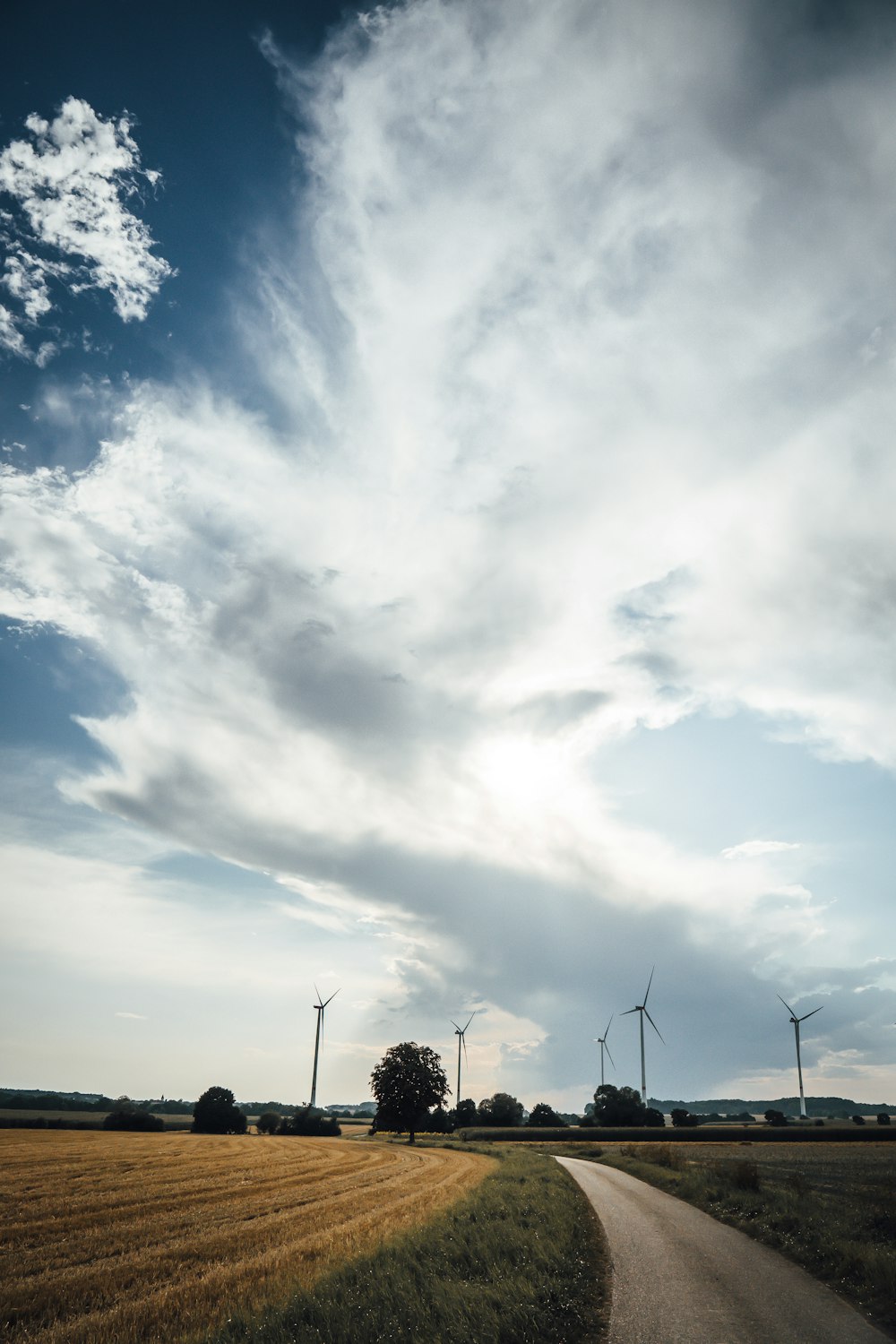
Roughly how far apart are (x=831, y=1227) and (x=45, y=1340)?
18.7m

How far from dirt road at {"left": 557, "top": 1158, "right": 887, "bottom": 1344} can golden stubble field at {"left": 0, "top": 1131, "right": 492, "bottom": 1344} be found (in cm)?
675

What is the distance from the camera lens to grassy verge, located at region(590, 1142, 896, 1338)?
587 inches

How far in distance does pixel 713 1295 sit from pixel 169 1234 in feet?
53.9

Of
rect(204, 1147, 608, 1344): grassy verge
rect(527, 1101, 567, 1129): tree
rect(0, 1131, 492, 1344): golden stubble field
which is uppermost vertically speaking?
rect(204, 1147, 608, 1344): grassy verge

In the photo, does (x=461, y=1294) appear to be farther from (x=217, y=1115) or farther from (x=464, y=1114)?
(x=464, y=1114)

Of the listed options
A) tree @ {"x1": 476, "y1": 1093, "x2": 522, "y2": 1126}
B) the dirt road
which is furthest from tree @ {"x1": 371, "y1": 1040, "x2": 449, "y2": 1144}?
the dirt road

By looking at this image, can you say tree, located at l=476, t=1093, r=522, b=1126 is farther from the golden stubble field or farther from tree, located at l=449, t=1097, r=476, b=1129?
the golden stubble field

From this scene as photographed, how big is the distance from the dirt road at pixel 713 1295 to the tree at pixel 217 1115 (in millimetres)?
105342

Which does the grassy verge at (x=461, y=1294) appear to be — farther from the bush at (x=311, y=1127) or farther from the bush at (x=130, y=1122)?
the bush at (x=311, y=1127)

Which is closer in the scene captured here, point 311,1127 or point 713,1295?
point 713,1295

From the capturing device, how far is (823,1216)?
71.1 feet

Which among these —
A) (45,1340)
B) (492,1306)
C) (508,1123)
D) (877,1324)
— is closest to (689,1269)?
(877,1324)

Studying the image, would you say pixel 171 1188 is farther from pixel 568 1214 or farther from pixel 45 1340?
pixel 45 1340

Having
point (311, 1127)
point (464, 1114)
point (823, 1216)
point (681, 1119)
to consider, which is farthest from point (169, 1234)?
point (681, 1119)
